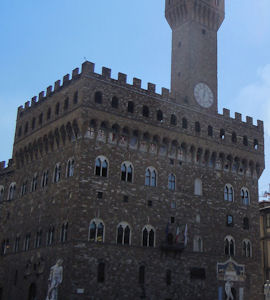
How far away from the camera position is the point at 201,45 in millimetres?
45656

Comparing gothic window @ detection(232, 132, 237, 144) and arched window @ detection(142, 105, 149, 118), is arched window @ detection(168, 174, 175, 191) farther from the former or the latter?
gothic window @ detection(232, 132, 237, 144)

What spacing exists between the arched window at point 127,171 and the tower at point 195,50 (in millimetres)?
8643

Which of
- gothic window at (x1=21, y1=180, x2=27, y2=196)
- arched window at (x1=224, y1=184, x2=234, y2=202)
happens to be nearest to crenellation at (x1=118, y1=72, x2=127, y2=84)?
gothic window at (x1=21, y1=180, x2=27, y2=196)

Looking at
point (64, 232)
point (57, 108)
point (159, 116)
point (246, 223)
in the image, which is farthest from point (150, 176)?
point (246, 223)

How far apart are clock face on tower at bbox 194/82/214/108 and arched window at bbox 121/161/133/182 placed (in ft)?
33.9

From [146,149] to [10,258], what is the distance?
52.0 ft

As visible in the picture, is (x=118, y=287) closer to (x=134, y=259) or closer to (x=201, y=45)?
(x=134, y=259)

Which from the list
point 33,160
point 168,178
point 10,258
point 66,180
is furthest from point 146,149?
point 10,258

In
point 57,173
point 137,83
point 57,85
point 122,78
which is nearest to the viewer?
point 57,173

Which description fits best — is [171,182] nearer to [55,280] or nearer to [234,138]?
[234,138]

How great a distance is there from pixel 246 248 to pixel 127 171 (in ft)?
46.2

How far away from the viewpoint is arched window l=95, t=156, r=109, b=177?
36312 millimetres

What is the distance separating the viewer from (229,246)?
4225cm

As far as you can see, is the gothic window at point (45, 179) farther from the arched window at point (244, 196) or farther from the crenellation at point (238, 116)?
the crenellation at point (238, 116)
